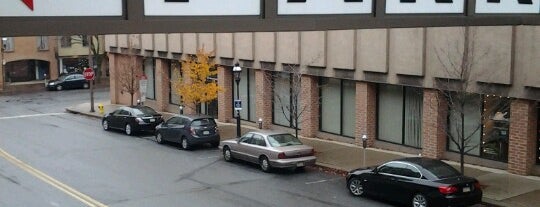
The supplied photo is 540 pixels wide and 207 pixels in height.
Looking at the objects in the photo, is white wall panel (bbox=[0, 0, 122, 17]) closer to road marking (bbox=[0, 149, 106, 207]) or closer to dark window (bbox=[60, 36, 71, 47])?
road marking (bbox=[0, 149, 106, 207])

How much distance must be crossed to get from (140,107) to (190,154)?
704 centimetres

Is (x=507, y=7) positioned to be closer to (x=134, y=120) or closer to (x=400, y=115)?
(x=400, y=115)

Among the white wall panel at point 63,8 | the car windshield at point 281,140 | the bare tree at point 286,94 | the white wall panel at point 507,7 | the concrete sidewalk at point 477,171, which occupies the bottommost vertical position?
the concrete sidewalk at point 477,171

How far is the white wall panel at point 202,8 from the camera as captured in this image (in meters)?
8.32

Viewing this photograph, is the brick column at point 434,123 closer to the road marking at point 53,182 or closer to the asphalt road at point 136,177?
the asphalt road at point 136,177

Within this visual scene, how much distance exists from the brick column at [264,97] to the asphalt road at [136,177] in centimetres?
470

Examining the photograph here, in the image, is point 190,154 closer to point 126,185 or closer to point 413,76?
point 126,185

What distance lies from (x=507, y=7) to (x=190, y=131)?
15437 millimetres

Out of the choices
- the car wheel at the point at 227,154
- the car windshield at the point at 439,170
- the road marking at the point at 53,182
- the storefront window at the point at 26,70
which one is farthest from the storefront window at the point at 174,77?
the storefront window at the point at 26,70

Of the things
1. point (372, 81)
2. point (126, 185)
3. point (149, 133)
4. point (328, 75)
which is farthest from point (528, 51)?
point (149, 133)

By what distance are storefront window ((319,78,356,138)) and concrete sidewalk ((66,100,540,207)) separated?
646 millimetres

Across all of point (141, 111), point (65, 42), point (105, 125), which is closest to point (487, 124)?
point (141, 111)

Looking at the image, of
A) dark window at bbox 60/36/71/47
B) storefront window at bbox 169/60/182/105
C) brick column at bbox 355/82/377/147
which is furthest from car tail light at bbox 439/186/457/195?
dark window at bbox 60/36/71/47

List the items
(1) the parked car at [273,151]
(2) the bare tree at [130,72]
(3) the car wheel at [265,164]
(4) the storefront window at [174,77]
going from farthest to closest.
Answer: (2) the bare tree at [130,72] < (4) the storefront window at [174,77] < (3) the car wheel at [265,164] < (1) the parked car at [273,151]
